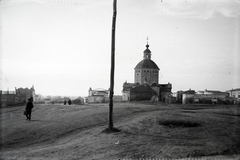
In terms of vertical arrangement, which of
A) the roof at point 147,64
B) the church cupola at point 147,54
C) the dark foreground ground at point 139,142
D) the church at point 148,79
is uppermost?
the church cupola at point 147,54

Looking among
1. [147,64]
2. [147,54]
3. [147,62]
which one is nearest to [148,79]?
[147,64]

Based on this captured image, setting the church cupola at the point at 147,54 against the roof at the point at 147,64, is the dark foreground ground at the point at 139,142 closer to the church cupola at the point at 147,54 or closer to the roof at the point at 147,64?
the roof at the point at 147,64

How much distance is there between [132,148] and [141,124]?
4.33 m

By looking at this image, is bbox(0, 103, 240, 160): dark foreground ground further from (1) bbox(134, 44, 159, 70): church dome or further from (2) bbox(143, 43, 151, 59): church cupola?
(2) bbox(143, 43, 151, 59): church cupola

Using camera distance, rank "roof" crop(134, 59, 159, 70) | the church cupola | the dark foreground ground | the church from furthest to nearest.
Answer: the church cupola < "roof" crop(134, 59, 159, 70) < the church < the dark foreground ground

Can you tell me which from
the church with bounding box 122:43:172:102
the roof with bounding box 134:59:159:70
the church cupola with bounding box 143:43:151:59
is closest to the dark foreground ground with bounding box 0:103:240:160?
the church with bounding box 122:43:172:102

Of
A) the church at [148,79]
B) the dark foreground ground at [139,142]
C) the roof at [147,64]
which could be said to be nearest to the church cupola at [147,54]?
the church at [148,79]

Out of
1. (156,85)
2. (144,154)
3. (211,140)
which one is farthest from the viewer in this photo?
(156,85)

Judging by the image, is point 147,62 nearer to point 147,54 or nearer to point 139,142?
point 147,54

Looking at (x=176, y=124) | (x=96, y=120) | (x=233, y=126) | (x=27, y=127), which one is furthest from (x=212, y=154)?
(x=27, y=127)

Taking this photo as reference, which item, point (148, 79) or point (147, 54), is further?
point (147, 54)

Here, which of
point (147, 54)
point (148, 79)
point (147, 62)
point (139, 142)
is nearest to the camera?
point (139, 142)

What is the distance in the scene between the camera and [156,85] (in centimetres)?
5681

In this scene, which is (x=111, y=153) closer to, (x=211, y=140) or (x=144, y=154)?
(x=144, y=154)
